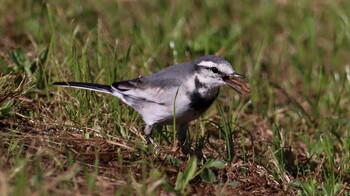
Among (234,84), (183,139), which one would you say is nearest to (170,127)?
(183,139)

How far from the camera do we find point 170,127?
6629mm

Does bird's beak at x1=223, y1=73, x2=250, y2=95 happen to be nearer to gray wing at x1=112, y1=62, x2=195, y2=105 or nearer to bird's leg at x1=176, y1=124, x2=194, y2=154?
gray wing at x1=112, y1=62, x2=195, y2=105

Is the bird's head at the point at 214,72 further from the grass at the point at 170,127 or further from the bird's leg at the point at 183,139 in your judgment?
the bird's leg at the point at 183,139

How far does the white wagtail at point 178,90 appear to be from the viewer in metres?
5.92

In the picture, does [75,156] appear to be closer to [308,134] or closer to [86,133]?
[86,133]

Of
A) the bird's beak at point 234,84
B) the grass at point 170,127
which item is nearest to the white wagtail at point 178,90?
the bird's beak at point 234,84

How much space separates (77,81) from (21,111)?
0.73 m

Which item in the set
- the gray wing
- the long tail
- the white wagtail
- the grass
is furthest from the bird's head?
the long tail

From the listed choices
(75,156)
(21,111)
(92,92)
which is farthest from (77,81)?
(75,156)

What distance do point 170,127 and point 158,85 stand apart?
0.59 metres

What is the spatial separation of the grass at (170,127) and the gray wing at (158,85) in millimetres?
216

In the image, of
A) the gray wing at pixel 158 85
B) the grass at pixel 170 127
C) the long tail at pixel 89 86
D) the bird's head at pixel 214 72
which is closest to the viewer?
the grass at pixel 170 127

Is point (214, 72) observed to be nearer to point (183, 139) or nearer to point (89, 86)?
point (183, 139)

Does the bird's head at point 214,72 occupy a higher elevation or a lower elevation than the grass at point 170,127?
higher
